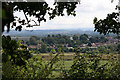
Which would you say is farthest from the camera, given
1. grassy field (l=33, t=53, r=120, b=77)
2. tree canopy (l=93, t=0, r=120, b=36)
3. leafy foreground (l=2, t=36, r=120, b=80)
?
grassy field (l=33, t=53, r=120, b=77)

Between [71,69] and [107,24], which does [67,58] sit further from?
[107,24]

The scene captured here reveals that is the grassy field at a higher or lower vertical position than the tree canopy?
lower

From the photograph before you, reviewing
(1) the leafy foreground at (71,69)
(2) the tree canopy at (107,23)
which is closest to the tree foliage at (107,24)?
(2) the tree canopy at (107,23)

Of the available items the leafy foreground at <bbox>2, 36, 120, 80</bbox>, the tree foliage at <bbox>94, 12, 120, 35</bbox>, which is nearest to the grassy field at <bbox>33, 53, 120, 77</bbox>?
the leafy foreground at <bbox>2, 36, 120, 80</bbox>

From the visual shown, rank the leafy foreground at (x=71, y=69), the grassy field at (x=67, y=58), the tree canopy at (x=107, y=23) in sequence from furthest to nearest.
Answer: the grassy field at (x=67, y=58), the leafy foreground at (x=71, y=69), the tree canopy at (x=107, y=23)

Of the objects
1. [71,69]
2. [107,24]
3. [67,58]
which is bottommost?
[71,69]

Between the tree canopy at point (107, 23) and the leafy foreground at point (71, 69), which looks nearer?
the tree canopy at point (107, 23)

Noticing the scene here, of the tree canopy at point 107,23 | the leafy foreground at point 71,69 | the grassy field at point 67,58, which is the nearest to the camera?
the tree canopy at point 107,23

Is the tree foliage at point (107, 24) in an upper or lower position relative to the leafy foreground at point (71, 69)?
upper

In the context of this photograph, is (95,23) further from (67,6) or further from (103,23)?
(67,6)

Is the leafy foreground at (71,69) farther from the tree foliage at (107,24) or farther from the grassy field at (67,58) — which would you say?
the tree foliage at (107,24)

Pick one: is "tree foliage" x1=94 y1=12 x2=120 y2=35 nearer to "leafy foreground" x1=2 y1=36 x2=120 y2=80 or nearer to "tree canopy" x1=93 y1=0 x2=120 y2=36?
"tree canopy" x1=93 y1=0 x2=120 y2=36

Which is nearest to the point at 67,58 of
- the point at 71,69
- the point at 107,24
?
the point at 71,69

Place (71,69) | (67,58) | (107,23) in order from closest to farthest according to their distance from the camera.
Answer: (107,23) → (71,69) → (67,58)
